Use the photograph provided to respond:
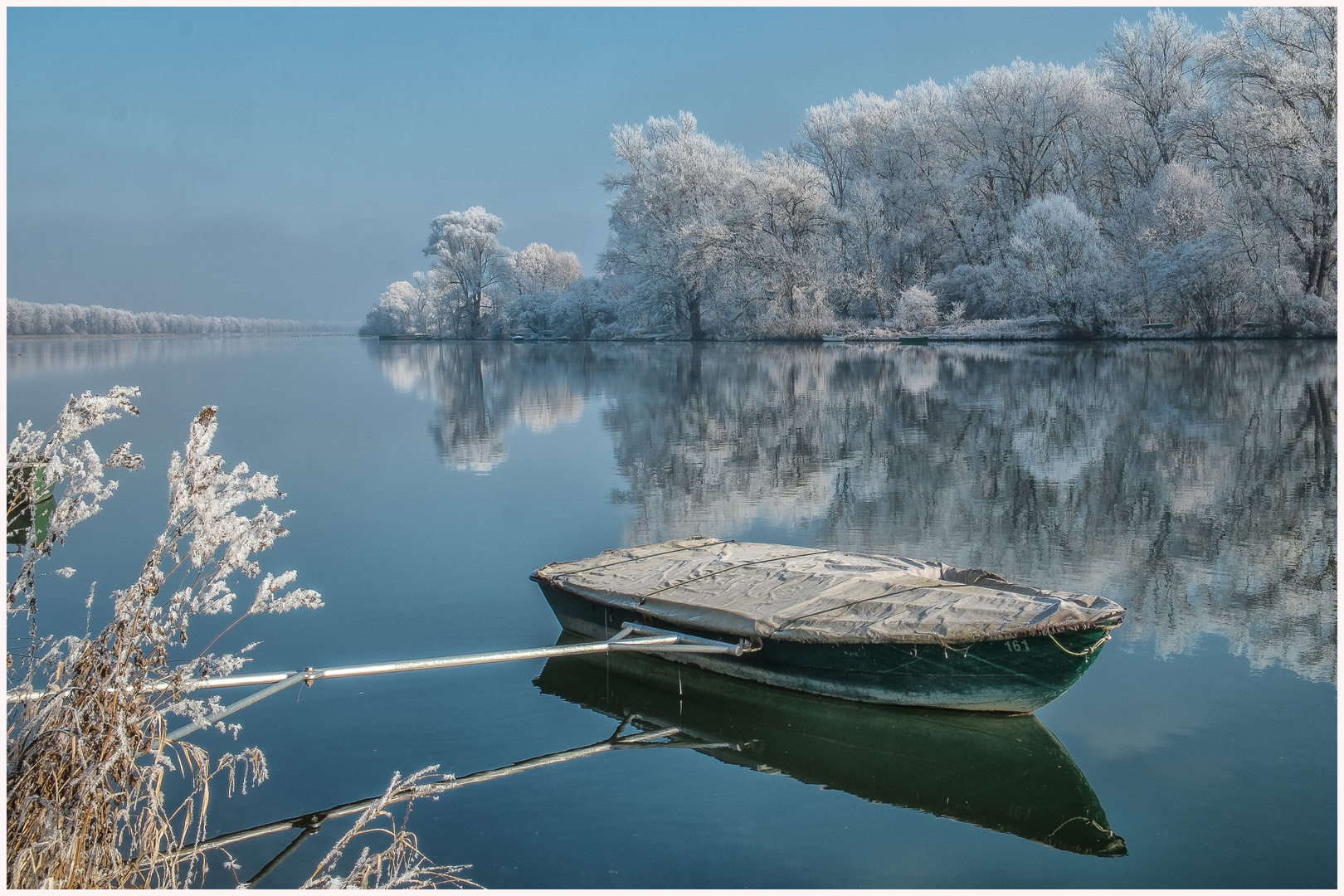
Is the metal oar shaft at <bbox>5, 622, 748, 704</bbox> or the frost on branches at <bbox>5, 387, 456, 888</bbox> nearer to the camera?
the frost on branches at <bbox>5, 387, 456, 888</bbox>

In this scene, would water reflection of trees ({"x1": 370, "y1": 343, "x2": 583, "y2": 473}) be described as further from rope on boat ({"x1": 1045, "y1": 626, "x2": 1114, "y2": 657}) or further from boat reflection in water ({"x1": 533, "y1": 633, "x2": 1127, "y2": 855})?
rope on boat ({"x1": 1045, "y1": 626, "x2": 1114, "y2": 657})

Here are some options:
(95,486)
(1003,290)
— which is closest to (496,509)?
(95,486)

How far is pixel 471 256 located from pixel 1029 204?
45.4 m

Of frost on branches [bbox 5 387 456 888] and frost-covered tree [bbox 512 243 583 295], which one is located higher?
frost-covered tree [bbox 512 243 583 295]

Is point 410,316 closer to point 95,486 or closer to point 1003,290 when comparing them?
point 1003,290

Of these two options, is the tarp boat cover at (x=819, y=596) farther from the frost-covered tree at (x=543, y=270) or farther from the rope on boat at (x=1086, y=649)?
the frost-covered tree at (x=543, y=270)

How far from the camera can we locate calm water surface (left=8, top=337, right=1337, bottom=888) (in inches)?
207

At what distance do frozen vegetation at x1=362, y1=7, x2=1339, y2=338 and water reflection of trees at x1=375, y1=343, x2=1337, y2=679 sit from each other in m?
10.5

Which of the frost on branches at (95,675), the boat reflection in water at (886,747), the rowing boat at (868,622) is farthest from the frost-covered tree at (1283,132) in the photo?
the frost on branches at (95,675)

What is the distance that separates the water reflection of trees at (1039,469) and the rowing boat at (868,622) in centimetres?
207

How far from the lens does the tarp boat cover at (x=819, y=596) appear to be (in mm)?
6219

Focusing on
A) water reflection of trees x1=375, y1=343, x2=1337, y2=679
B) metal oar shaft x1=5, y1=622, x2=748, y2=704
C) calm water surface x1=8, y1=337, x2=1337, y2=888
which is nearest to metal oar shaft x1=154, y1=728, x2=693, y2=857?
calm water surface x1=8, y1=337, x2=1337, y2=888

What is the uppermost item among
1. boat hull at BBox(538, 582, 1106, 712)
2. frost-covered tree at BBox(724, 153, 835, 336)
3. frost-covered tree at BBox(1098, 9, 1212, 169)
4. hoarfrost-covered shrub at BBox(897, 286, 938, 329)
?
frost-covered tree at BBox(1098, 9, 1212, 169)

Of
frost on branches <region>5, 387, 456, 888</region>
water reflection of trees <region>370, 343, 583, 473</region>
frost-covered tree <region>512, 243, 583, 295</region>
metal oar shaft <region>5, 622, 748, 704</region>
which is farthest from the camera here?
frost-covered tree <region>512, 243, 583, 295</region>
